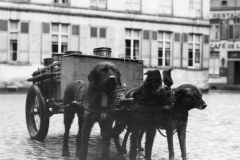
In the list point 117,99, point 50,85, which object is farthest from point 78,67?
point 117,99

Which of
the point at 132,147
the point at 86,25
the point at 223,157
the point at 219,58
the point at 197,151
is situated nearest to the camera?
the point at 132,147

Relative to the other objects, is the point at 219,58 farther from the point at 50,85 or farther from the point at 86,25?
the point at 50,85

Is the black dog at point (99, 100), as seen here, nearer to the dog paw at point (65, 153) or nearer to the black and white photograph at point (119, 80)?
the black and white photograph at point (119, 80)

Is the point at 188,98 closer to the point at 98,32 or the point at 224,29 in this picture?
the point at 98,32

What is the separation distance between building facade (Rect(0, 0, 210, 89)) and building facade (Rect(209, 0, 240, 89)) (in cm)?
1118

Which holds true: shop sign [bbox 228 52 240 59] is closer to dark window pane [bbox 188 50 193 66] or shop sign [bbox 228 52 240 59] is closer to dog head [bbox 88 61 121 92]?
dark window pane [bbox 188 50 193 66]

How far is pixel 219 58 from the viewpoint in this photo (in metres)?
45.7

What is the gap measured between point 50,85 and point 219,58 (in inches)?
1521

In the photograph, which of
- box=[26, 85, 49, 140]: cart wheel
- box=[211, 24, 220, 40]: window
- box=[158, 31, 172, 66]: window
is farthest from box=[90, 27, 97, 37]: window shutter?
box=[26, 85, 49, 140]: cart wheel

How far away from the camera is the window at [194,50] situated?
112 ft

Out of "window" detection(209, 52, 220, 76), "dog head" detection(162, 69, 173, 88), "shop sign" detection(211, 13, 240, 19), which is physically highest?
"shop sign" detection(211, 13, 240, 19)

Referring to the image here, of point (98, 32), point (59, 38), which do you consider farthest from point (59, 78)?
point (98, 32)

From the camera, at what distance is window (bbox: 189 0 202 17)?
3447cm

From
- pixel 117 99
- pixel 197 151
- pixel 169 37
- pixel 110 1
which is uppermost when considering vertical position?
pixel 110 1
